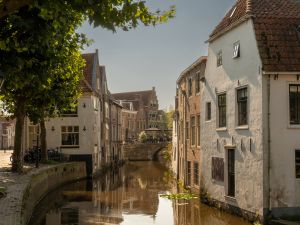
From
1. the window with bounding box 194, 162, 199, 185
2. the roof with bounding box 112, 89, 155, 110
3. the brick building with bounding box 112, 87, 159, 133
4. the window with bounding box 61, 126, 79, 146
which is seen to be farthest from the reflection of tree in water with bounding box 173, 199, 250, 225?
the roof with bounding box 112, 89, 155, 110

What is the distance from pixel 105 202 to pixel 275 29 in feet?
39.1

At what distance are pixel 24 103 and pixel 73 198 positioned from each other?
5.75m

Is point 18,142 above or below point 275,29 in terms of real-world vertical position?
below

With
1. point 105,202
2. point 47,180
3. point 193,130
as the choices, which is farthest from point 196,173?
point 47,180

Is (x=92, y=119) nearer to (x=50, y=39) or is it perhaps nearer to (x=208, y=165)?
(x=208, y=165)

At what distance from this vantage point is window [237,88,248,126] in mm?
17047

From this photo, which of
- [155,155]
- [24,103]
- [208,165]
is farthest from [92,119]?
[155,155]

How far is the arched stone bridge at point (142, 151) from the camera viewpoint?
214 feet

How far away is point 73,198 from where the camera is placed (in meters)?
23.3

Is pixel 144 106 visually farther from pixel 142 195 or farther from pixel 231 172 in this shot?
pixel 231 172

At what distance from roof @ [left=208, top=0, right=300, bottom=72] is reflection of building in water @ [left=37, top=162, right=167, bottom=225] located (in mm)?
8211

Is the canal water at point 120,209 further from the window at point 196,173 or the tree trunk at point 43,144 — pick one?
the tree trunk at point 43,144

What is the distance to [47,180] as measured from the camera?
24031 millimetres

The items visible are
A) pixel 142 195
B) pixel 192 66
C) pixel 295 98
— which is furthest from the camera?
pixel 192 66
